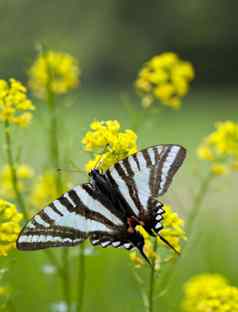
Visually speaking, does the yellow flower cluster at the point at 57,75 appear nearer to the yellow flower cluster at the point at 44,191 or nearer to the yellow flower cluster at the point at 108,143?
the yellow flower cluster at the point at 44,191

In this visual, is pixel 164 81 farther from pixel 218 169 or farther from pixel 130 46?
pixel 130 46

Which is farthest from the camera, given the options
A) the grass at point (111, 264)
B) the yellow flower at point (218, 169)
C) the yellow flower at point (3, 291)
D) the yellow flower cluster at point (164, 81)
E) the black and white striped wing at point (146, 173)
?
the yellow flower cluster at point (164, 81)

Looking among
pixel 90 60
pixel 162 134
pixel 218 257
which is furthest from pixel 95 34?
pixel 218 257

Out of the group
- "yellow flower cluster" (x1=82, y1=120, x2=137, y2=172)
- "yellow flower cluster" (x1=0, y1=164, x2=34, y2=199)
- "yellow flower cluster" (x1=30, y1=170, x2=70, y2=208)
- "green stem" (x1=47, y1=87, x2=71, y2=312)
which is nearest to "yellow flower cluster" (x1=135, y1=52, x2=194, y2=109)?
"green stem" (x1=47, y1=87, x2=71, y2=312)

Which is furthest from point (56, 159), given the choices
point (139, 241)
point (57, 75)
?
point (139, 241)

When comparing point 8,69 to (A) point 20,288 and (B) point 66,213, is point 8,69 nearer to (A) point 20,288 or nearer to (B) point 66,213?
(A) point 20,288

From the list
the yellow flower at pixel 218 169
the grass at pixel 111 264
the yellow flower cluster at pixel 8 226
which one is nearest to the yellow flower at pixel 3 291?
the grass at pixel 111 264
